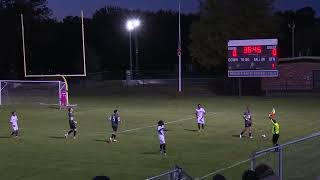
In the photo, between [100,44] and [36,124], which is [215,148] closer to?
[36,124]

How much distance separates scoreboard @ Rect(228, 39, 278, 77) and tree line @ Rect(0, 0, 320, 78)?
1617cm

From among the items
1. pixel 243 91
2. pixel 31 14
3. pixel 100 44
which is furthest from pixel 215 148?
pixel 100 44

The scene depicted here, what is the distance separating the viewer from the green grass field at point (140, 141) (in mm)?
24594

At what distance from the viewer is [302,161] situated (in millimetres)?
20234

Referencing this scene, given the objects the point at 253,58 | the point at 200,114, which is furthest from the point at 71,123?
the point at 253,58

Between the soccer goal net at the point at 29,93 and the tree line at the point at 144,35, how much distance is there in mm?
18359

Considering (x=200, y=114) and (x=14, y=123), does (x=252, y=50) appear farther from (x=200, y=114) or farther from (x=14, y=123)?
(x=14, y=123)

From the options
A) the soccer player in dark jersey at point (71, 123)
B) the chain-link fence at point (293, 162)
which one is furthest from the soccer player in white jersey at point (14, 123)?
the chain-link fence at point (293, 162)

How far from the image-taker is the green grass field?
24.6m

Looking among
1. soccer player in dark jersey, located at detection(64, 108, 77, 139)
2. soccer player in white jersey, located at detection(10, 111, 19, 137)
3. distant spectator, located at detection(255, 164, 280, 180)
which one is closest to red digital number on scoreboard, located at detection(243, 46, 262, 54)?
soccer player in dark jersey, located at detection(64, 108, 77, 139)

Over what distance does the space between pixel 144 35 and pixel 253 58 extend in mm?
62424

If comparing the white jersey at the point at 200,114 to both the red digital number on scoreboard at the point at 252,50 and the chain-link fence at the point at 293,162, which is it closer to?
the chain-link fence at the point at 293,162

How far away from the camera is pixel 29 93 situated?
72312mm

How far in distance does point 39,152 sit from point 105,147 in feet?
11.1
